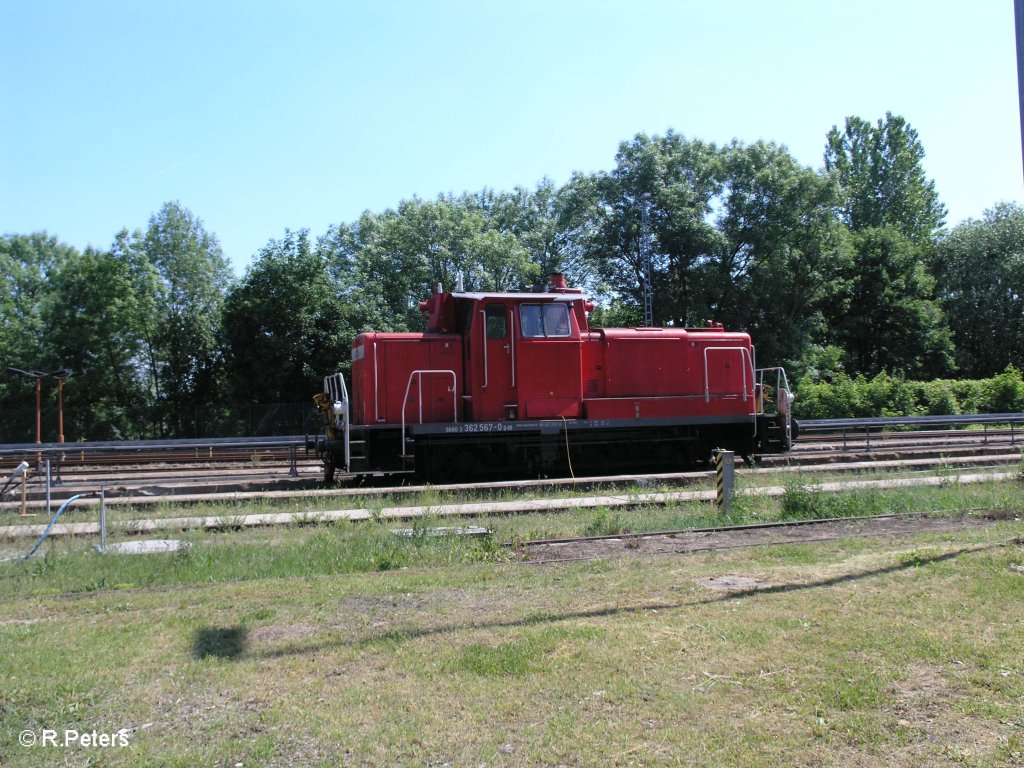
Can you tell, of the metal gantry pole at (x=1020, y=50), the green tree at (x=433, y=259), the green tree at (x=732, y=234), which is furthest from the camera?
the green tree at (x=433, y=259)

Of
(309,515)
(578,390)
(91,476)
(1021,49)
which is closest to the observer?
(1021,49)

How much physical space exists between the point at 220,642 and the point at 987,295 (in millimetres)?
51942

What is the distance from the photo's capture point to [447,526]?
996 centimetres

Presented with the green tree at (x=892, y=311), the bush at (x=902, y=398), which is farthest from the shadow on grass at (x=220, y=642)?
the green tree at (x=892, y=311)

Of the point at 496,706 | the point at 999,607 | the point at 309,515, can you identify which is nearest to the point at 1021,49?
the point at 999,607

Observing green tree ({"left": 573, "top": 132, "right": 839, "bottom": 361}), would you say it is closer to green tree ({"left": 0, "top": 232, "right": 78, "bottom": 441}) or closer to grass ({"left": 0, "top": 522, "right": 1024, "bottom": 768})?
green tree ({"left": 0, "top": 232, "right": 78, "bottom": 441})

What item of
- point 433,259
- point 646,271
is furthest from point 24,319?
point 646,271

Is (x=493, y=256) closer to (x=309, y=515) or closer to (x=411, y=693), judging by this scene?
(x=309, y=515)

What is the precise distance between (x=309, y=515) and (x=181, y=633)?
517 cm

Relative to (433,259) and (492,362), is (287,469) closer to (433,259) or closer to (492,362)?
(492,362)

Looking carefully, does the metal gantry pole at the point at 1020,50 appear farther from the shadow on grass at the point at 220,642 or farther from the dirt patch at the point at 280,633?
the shadow on grass at the point at 220,642

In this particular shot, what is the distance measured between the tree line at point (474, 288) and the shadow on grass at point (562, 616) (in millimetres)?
27439

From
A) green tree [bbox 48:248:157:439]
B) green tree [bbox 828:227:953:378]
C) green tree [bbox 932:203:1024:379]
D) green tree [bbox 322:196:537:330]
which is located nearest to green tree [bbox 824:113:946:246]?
green tree [bbox 932:203:1024:379]

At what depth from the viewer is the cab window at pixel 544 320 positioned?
48.7ft
